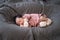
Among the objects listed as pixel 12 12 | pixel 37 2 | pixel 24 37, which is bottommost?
pixel 24 37

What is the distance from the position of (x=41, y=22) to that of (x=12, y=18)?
390mm

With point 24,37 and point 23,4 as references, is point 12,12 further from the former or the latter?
point 24,37

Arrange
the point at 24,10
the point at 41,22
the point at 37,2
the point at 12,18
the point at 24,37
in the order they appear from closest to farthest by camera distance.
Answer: the point at 24,37, the point at 41,22, the point at 12,18, the point at 24,10, the point at 37,2

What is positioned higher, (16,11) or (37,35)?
(16,11)

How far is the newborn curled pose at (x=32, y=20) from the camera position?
152 cm

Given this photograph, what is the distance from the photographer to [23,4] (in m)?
1.84

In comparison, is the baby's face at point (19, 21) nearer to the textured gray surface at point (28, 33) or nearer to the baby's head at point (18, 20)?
the baby's head at point (18, 20)

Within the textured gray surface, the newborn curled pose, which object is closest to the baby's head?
the newborn curled pose

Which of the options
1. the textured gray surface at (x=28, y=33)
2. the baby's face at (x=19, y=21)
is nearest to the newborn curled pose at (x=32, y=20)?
the baby's face at (x=19, y=21)

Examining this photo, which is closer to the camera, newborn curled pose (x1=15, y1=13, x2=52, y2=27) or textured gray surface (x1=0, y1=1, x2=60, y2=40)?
textured gray surface (x1=0, y1=1, x2=60, y2=40)

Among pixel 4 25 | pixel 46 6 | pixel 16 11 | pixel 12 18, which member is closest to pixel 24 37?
pixel 4 25

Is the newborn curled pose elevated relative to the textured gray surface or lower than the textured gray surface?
elevated

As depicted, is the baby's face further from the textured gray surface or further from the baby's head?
the textured gray surface

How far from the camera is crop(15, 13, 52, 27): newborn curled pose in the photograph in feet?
4.98
